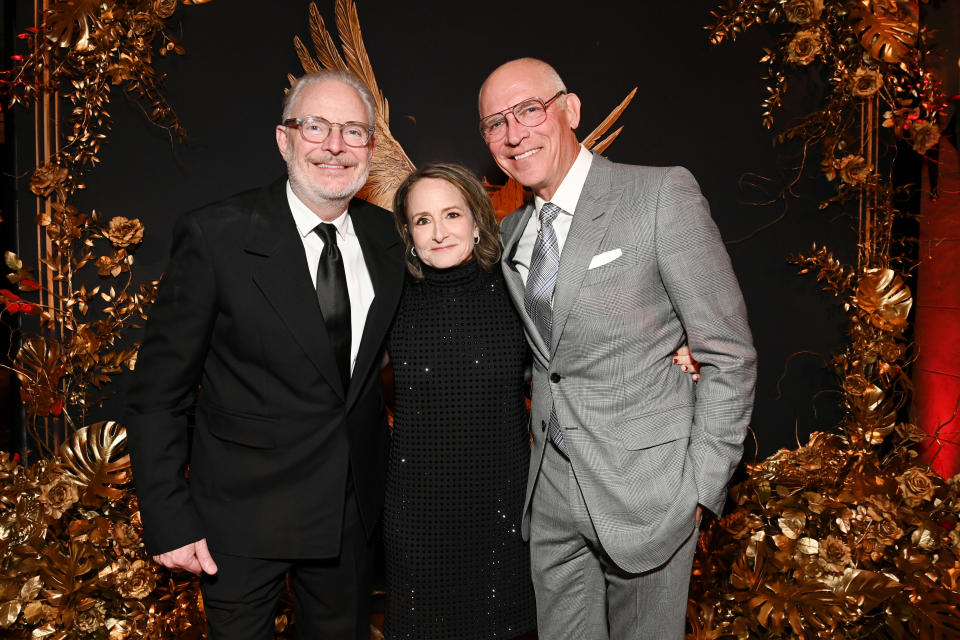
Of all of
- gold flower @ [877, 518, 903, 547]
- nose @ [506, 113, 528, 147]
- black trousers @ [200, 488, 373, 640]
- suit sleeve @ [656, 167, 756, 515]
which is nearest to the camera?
suit sleeve @ [656, 167, 756, 515]

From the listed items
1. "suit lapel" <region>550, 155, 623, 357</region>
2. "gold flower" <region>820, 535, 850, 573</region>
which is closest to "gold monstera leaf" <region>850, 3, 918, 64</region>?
"suit lapel" <region>550, 155, 623, 357</region>

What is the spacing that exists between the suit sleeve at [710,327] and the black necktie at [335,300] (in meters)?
0.81

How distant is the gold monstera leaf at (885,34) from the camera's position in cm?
249

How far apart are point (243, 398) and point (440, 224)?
71 cm

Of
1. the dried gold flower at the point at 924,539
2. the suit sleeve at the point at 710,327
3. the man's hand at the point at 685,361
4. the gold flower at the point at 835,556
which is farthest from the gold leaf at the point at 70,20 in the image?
the dried gold flower at the point at 924,539

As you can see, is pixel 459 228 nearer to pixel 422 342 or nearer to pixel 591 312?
pixel 422 342

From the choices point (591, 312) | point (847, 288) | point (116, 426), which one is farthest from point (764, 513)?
point (116, 426)

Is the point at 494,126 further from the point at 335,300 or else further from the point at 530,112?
the point at 335,300

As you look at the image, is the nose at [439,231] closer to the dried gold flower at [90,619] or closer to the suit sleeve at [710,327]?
the suit sleeve at [710,327]

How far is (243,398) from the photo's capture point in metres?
1.62

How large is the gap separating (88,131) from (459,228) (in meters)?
1.54

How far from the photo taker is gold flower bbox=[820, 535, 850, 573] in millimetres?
2295

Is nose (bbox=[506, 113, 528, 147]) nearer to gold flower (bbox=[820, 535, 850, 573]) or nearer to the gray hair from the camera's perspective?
the gray hair

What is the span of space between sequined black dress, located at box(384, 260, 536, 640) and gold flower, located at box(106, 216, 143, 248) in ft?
3.92
